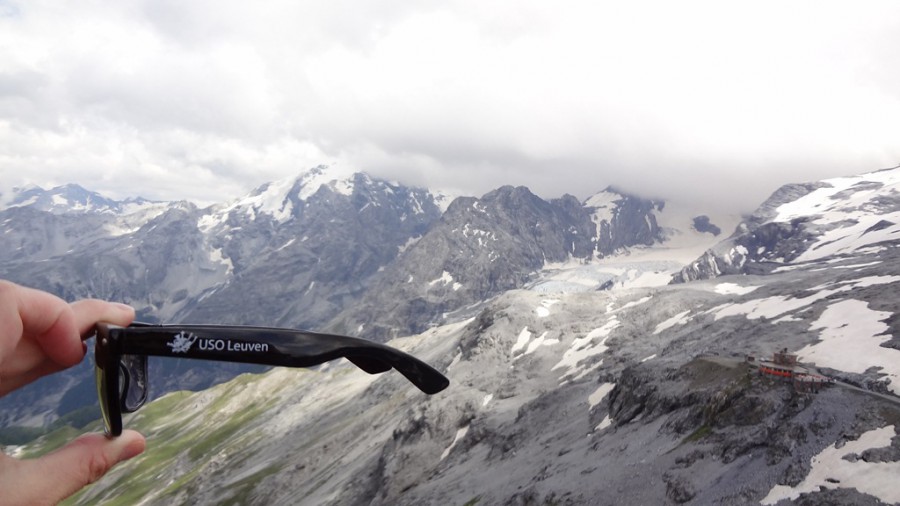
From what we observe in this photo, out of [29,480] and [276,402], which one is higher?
[29,480]

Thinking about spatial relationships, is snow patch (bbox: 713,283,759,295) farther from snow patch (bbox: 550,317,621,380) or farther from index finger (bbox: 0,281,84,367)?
index finger (bbox: 0,281,84,367)

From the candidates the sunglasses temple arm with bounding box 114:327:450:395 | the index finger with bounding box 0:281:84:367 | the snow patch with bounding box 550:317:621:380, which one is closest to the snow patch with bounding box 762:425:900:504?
the sunglasses temple arm with bounding box 114:327:450:395

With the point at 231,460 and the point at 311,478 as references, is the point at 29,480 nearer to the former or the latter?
the point at 311,478

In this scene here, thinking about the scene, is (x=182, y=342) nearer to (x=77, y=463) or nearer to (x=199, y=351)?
(x=199, y=351)

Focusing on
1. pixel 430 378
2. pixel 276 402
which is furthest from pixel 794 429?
pixel 276 402

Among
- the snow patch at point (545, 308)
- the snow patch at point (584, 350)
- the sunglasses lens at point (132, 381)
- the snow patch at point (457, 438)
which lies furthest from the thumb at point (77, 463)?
the snow patch at point (545, 308)

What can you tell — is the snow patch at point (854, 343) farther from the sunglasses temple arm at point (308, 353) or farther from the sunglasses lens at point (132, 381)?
the sunglasses lens at point (132, 381)
